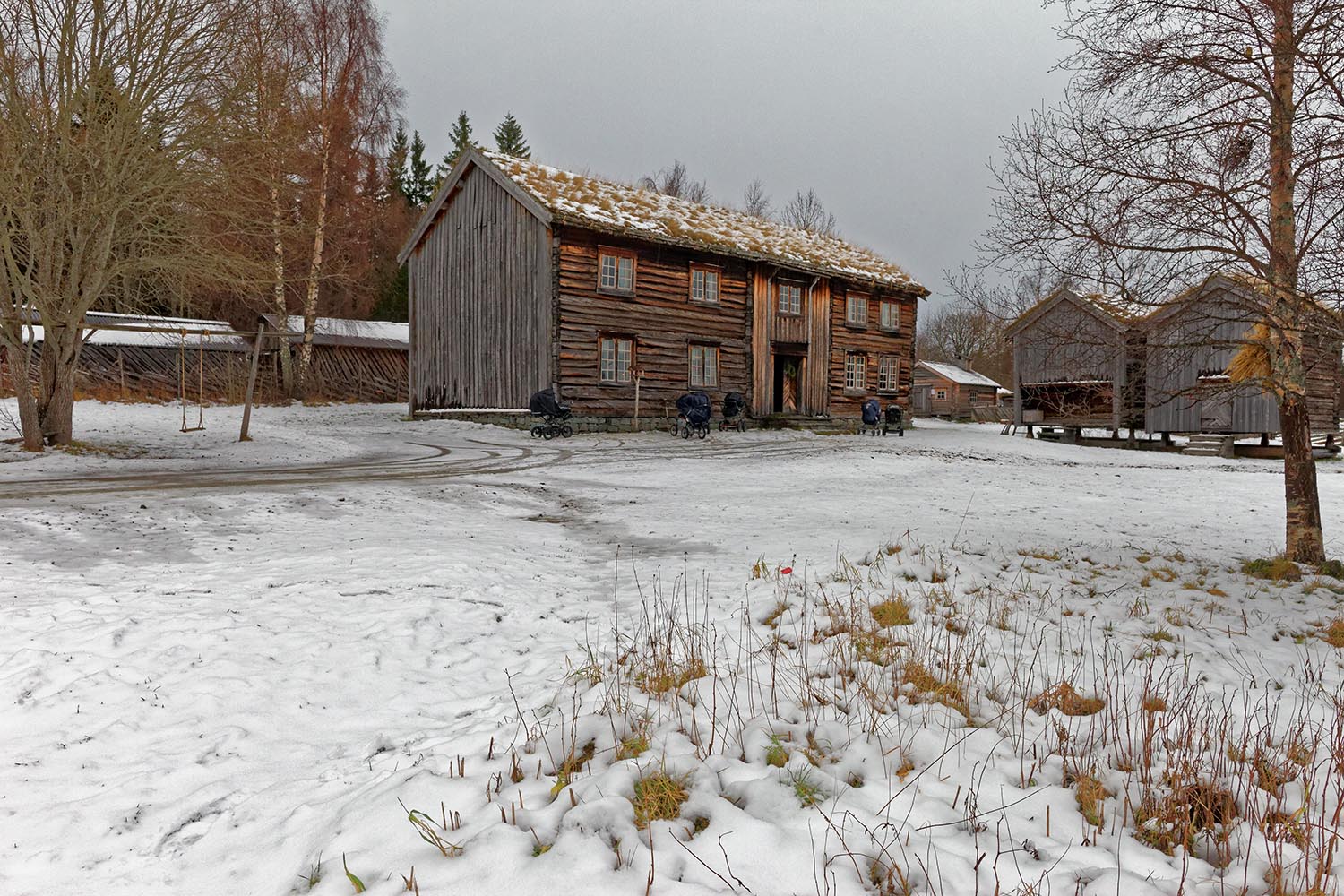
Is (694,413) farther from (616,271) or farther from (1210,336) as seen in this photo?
(1210,336)

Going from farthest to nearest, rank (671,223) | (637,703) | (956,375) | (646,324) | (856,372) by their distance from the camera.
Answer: (956,375)
(856,372)
(671,223)
(646,324)
(637,703)

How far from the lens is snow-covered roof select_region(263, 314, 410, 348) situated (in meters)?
34.5

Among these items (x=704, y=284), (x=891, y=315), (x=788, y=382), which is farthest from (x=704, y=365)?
(x=891, y=315)

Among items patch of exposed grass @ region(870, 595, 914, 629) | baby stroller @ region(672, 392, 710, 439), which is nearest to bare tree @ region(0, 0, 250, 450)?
baby stroller @ region(672, 392, 710, 439)

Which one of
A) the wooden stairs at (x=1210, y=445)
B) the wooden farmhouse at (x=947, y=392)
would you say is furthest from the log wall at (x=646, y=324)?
the wooden farmhouse at (x=947, y=392)

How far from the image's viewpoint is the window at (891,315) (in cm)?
2945

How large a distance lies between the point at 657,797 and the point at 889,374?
2874 centimetres

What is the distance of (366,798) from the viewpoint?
3.03 metres

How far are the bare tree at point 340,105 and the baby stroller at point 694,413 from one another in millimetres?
15164

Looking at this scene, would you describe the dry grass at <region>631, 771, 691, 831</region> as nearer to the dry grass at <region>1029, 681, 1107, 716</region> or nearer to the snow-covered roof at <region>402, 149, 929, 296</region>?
the dry grass at <region>1029, 681, 1107, 716</region>

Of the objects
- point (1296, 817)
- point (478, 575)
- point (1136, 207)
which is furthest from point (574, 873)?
point (1136, 207)

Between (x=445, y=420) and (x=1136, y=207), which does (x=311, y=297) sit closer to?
(x=445, y=420)

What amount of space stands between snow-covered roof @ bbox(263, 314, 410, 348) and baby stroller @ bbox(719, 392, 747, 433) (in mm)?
17763

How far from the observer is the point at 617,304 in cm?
2189
